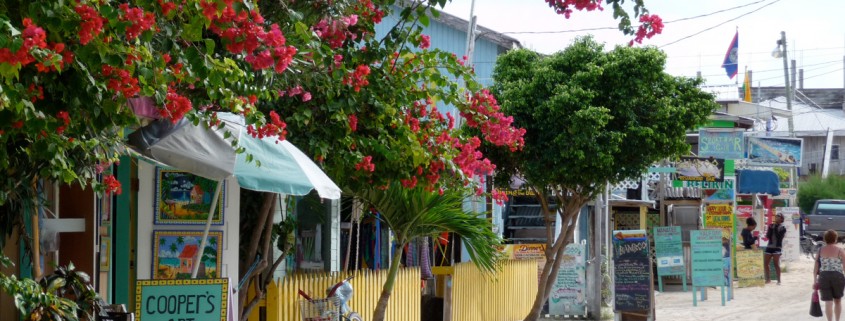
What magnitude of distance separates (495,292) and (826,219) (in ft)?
104

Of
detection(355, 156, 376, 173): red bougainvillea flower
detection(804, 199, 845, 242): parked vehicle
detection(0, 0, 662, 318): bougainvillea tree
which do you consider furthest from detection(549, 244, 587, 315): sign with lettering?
detection(804, 199, 845, 242): parked vehicle

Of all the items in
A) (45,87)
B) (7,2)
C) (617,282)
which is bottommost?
(617,282)

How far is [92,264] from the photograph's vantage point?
8211mm

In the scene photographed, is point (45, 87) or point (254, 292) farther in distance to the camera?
point (254, 292)

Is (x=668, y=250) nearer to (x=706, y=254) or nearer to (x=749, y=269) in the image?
(x=706, y=254)

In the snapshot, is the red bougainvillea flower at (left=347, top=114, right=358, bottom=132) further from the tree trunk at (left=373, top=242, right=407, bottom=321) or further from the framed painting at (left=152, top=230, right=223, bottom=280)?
the tree trunk at (left=373, top=242, right=407, bottom=321)

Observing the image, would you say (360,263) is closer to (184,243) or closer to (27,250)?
(184,243)

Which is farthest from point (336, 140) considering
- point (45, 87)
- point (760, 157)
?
point (760, 157)

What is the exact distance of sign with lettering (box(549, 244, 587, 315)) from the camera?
17672mm

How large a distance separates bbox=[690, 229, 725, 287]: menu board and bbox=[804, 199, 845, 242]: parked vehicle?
23.9 m

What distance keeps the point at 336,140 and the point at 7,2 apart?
166 inches

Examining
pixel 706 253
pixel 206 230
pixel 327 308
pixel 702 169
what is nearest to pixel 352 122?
pixel 206 230

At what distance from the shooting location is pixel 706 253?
2050cm

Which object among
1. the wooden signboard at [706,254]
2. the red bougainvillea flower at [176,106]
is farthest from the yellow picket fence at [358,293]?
the wooden signboard at [706,254]
